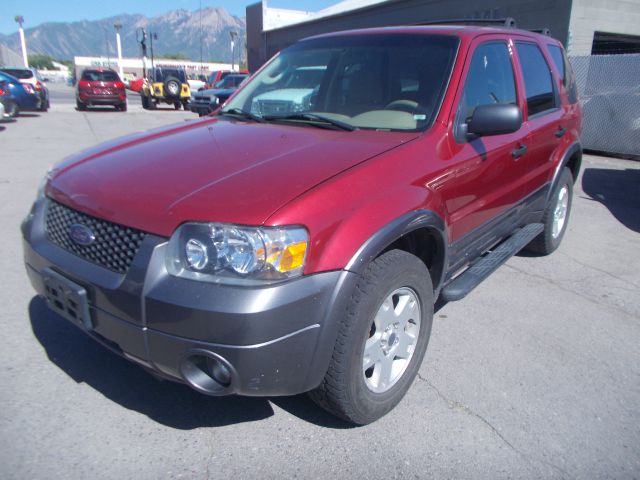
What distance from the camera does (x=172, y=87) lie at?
2236 cm

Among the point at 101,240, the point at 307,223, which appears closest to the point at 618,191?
the point at 307,223

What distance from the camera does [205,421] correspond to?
2590mm

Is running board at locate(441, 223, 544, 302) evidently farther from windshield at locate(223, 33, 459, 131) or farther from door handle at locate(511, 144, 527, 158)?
windshield at locate(223, 33, 459, 131)

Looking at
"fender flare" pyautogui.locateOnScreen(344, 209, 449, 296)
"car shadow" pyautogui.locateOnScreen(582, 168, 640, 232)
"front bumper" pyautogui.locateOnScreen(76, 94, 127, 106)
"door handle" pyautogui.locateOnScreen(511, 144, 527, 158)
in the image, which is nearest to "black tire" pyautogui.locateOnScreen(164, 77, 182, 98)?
"front bumper" pyautogui.locateOnScreen(76, 94, 127, 106)

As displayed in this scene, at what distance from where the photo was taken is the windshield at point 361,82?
3113 mm

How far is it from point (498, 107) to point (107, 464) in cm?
262

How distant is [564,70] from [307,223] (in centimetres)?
401

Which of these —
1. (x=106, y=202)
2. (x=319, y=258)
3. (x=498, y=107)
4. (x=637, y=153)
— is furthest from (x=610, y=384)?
(x=637, y=153)

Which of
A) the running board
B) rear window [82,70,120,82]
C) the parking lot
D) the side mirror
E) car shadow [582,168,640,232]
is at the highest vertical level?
the side mirror

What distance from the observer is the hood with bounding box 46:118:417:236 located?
2133mm

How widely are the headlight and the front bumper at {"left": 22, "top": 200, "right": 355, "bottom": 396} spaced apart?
0.05m

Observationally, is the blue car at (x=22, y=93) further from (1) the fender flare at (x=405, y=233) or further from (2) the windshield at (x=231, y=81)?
(1) the fender flare at (x=405, y=233)

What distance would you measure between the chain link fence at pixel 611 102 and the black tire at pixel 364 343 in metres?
10.2

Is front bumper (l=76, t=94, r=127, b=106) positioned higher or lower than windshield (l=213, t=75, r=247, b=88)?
lower
